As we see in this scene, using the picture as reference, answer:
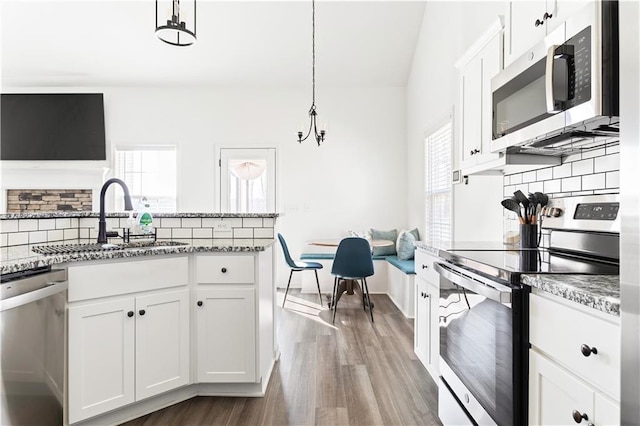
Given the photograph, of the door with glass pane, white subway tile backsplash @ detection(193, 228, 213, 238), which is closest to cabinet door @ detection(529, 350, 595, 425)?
white subway tile backsplash @ detection(193, 228, 213, 238)

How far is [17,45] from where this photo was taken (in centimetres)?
501

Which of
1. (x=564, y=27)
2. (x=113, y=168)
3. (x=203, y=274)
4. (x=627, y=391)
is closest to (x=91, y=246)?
(x=203, y=274)

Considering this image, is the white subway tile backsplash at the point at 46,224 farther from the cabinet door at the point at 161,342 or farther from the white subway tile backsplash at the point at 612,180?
the white subway tile backsplash at the point at 612,180

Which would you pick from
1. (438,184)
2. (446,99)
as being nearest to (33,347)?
(446,99)

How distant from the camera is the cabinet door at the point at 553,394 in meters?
0.98

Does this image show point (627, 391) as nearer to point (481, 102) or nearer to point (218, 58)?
point (481, 102)

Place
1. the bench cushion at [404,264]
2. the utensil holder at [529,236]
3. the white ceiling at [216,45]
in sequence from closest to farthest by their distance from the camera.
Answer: the utensil holder at [529,236], the bench cushion at [404,264], the white ceiling at [216,45]

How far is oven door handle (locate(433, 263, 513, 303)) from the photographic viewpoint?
1.28 meters

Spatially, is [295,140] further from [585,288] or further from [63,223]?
[585,288]

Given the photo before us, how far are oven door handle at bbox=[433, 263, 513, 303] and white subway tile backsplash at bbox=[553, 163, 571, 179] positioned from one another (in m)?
0.81

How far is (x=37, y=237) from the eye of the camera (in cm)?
223

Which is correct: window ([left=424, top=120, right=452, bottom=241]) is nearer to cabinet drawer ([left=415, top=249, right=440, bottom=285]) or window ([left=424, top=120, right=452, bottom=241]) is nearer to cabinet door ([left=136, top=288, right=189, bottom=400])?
cabinet drawer ([left=415, top=249, right=440, bottom=285])

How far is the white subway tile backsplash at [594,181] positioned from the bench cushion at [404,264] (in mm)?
2040

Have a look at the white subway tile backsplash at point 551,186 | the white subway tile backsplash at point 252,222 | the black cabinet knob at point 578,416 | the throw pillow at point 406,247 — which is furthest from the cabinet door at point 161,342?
the throw pillow at point 406,247
